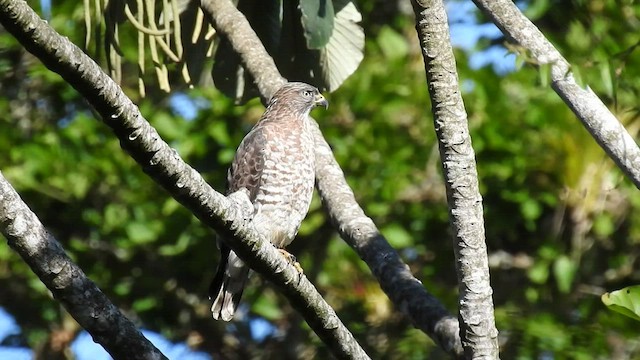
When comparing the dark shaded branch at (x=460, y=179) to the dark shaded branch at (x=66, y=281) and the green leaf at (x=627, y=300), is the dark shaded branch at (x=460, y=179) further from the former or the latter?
the dark shaded branch at (x=66, y=281)

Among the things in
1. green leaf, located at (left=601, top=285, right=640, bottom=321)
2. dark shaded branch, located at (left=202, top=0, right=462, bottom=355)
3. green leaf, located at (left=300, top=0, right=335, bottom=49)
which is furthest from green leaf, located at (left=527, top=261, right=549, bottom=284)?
green leaf, located at (left=601, top=285, right=640, bottom=321)

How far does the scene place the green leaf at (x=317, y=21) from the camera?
4156 millimetres

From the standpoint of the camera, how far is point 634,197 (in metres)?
6.56

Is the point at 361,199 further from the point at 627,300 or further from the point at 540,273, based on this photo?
the point at 627,300

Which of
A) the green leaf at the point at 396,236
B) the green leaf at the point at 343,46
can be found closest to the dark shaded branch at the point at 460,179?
the green leaf at the point at 343,46

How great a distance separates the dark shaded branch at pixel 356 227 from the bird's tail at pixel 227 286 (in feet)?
2.21

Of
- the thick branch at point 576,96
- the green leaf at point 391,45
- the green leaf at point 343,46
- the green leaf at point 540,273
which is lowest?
the thick branch at point 576,96

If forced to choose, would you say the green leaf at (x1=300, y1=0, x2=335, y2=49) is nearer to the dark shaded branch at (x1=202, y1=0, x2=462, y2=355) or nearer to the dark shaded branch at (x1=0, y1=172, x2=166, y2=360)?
the dark shaded branch at (x1=202, y1=0, x2=462, y2=355)

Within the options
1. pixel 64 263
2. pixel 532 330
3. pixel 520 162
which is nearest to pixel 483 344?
pixel 64 263

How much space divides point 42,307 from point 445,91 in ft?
14.8

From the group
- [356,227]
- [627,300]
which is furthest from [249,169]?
[627,300]

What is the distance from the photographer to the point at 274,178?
4.91m

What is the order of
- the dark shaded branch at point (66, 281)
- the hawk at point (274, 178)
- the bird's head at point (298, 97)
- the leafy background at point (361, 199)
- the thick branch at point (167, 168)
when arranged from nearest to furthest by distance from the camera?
the thick branch at point (167, 168), the dark shaded branch at point (66, 281), the bird's head at point (298, 97), the hawk at point (274, 178), the leafy background at point (361, 199)

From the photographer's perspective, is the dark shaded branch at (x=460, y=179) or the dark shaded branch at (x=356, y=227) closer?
the dark shaded branch at (x=460, y=179)
